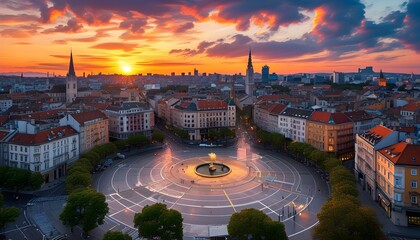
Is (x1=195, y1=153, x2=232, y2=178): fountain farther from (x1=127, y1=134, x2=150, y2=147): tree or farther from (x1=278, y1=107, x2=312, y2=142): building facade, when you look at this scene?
(x1=278, y1=107, x2=312, y2=142): building facade

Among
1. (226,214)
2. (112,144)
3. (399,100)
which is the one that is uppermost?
(399,100)

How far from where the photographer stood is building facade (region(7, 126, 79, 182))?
72.4 meters

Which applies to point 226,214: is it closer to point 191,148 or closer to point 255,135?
point 191,148

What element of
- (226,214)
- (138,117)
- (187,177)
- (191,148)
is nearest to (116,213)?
(226,214)

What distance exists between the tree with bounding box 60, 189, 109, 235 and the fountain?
32481 mm

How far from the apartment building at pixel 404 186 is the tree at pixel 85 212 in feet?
133

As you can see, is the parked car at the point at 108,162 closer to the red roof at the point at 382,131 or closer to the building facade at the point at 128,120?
the building facade at the point at 128,120

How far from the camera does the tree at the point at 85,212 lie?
48.2 metres

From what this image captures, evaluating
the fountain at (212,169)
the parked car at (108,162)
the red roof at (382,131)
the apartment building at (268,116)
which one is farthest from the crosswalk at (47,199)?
the apartment building at (268,116)

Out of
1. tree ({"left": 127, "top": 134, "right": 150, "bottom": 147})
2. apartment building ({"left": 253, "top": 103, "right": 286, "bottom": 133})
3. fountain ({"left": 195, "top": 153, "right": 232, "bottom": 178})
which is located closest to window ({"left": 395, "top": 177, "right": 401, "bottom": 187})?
fountain ({"left": 195, "top": 153, "right": 232, "bottom": 178})

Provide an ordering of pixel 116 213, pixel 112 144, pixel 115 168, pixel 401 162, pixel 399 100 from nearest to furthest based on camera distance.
Answer: pixel 401 162 → pixel 116 213 → pixel 115 168 → pixel 112 144 → pixel 399 100

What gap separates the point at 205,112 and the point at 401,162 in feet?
261

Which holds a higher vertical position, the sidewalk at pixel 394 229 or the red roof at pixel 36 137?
the red roof at pixel 36 137

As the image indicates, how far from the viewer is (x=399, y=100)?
455 ft
